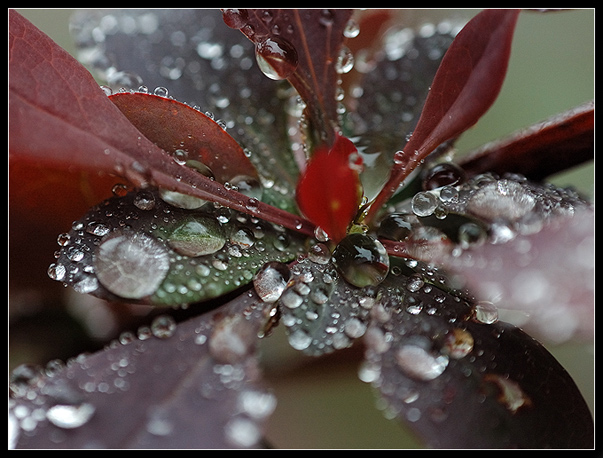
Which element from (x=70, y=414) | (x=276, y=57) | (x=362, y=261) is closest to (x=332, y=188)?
(x=362, y=261)

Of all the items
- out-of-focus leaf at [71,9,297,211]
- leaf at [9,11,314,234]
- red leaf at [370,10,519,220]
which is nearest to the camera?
leaf at [9,11,314,234]

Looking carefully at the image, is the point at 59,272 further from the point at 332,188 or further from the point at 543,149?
the point at 543,149

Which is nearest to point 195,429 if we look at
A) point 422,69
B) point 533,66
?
point 422,69

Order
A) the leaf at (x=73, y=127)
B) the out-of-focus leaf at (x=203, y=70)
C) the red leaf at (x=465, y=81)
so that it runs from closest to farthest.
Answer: the leaf at (x=73, y=127)
the red leaf at (x=465, y=81)
the out-of-focus leaf at (x=203, y=70)

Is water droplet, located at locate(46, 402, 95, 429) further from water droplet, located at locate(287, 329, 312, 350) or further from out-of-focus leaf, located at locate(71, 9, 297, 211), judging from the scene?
out-of-focus leaf, located at locate(71, 9, 297, 211)

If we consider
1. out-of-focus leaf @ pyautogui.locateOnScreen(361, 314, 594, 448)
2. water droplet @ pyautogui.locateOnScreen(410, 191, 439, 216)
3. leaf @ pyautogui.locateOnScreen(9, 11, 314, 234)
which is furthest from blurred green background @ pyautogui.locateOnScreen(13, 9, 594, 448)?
leaf @ pyautogui.locateOnScreen(9, 11, 314, 234)

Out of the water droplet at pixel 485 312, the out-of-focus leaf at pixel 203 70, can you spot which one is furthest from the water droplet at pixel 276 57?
the water droplet at pixel 485 312

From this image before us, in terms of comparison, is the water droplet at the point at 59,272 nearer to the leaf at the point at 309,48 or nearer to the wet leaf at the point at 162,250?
the wet leaf at the point at 162,250
